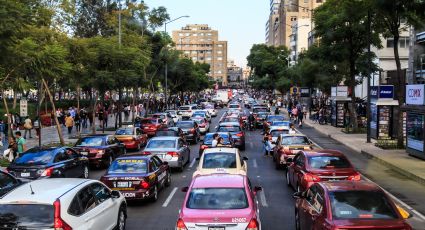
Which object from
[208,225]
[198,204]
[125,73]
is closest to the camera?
[208,225]

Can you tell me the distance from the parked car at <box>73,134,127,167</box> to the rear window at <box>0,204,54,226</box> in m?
13.6

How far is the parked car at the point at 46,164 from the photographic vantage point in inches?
660

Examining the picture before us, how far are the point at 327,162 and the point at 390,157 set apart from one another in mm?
11904

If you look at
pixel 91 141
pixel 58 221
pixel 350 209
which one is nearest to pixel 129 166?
pixel 58 221

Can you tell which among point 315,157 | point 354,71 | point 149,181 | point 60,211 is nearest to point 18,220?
point 60,211

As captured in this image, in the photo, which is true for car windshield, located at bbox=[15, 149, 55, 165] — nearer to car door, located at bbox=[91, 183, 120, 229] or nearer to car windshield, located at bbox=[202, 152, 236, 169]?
car windshield, located at bbox=[202, 152, 236, 169]

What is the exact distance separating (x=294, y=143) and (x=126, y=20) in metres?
32.9

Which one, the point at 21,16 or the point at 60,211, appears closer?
the point at 60,211

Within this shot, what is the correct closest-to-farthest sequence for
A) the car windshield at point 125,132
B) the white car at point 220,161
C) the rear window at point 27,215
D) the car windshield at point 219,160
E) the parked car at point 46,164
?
the rear window at point 27,215 → the white car at point 220,161 → the car windshield at point 219,160 → the parked car at point 46,164 → the car windshield at point 125,132

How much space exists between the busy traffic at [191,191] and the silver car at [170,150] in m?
0.04

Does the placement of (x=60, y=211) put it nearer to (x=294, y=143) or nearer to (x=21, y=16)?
(x=21, y=16)

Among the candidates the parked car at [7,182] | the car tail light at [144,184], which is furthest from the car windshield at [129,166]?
the parked car at [7,182]

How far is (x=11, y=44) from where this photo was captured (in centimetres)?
1719

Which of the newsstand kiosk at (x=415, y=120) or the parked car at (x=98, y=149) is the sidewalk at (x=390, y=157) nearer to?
the newsstand kiosk at (x=415, y=120)
